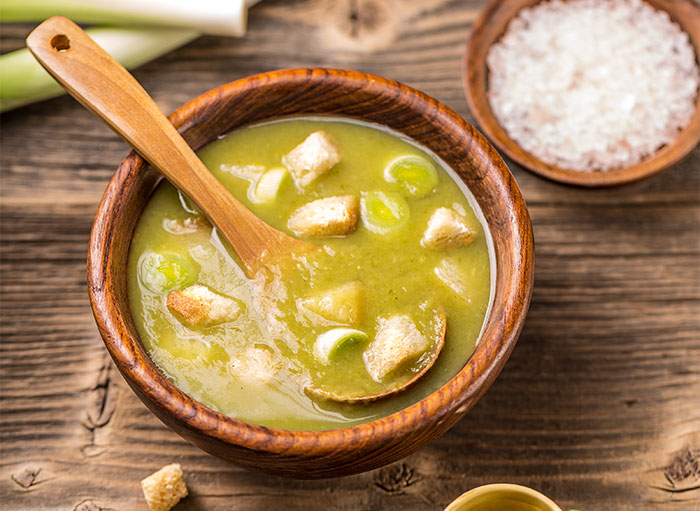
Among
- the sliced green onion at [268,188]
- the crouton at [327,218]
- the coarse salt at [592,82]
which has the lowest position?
the coarse salt at [592,82]

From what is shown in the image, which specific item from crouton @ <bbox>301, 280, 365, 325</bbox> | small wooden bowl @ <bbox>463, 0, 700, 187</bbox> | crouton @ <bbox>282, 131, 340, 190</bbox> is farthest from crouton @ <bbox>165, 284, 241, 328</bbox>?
small wooden bowl @ <bbox>463, 0, 700, 187</bbox>

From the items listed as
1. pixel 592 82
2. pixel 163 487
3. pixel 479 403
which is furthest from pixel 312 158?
pixel 592 82

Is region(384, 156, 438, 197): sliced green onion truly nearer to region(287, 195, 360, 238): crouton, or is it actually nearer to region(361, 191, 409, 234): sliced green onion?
region(361, 191, 409, 234): sliced green onion

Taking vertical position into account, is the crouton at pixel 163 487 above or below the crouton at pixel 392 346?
below

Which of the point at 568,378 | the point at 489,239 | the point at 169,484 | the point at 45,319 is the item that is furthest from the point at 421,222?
the point at 45,319

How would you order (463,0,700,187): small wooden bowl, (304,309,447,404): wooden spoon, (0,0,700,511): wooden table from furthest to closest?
(463,0,700,187): small wooden bowl, (0,0,700,511): wooden table, (304,309,447,404): wooden spoon

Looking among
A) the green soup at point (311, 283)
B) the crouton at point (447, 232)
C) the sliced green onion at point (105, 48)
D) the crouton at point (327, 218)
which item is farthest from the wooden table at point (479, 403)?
the crouton at point (327, 218)

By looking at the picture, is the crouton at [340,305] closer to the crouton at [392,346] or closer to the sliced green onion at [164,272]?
the crouton at [392,346]
